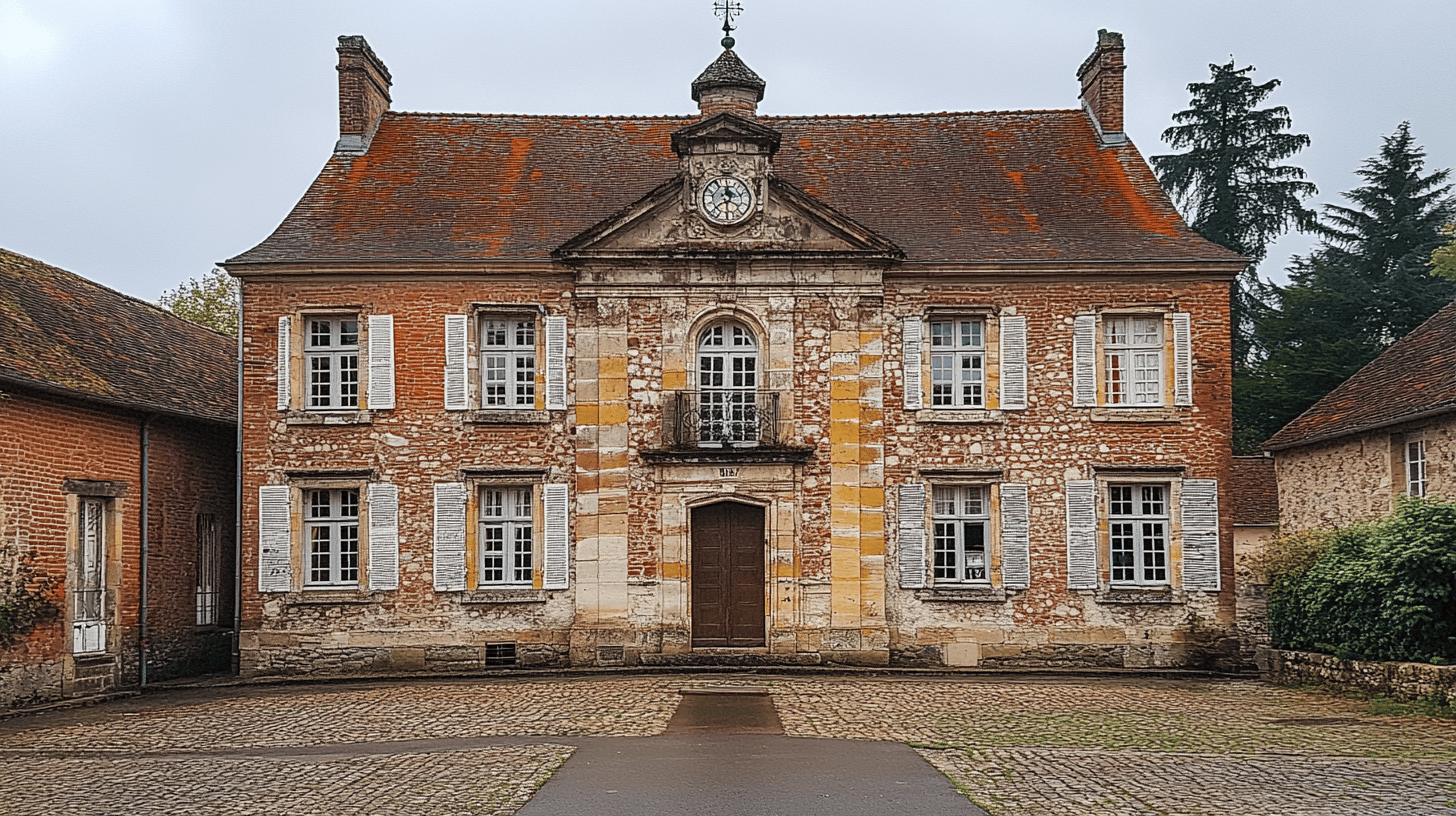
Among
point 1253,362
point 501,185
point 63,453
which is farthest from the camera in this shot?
point 1253,362

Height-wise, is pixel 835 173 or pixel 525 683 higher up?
pixel 835 173

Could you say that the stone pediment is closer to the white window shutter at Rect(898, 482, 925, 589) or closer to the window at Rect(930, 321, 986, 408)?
the window at Rect(930, 321, 986, 408)

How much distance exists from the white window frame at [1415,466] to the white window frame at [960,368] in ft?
19.5

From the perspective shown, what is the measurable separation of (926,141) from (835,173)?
6.23ft

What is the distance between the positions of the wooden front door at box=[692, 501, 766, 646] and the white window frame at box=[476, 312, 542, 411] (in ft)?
10.3

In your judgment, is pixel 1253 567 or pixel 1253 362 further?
pixel 1253 362

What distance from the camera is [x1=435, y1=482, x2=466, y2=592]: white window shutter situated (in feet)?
69.7

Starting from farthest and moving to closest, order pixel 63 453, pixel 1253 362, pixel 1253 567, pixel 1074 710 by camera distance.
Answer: pixel 1253 362 → pixel 1253 567 → pixel 63 453 → pixel 1074 710

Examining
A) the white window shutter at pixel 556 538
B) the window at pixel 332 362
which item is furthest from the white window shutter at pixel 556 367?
the window at pixel 332 362

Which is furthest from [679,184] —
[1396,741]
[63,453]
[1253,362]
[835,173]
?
[1253,362]

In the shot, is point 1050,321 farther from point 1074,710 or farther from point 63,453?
point 63,453

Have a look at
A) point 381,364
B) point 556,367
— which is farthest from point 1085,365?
point 381,364

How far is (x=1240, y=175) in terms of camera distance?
3922 centimetres

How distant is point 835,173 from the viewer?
23875 millimetres
